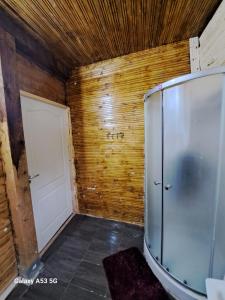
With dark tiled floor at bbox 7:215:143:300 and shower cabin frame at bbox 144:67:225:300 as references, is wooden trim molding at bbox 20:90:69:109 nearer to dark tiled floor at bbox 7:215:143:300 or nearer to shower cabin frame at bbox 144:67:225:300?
shower cabin frame at bbox 144:67:225:300

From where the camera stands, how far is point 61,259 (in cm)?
175

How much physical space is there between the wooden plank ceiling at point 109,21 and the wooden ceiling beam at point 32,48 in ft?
0.25

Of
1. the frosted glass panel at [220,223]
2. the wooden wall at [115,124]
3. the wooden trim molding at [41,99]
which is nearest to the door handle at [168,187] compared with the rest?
the frosted glass panel at [220,223]

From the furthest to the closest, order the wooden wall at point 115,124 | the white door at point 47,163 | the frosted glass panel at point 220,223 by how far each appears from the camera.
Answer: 1. the wooden wall at point 115,124
2. the white door at point 47,163
3. the frosted glass panel at point 220,223

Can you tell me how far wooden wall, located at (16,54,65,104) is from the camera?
164 centimetres

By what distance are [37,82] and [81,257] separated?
2.17 m

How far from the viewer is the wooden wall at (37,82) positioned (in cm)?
164

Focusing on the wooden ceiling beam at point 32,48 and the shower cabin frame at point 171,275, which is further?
the wooden ceiling beam at point 32,48

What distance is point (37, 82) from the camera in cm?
185

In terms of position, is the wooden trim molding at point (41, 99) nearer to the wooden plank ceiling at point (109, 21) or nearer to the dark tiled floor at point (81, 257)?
the wooden plank ceiling at point (109, 21)

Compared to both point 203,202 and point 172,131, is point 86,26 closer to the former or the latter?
point 172,131

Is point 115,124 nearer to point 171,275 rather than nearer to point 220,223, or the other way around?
point 220,223

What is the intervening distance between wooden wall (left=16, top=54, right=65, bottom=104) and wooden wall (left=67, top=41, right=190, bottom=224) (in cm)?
23

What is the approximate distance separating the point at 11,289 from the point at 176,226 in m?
1.65
